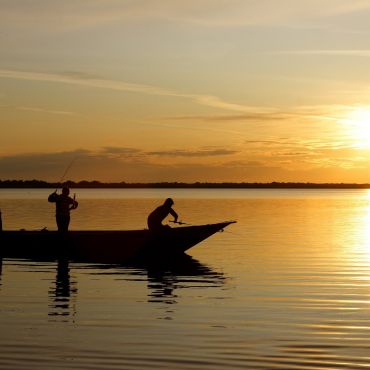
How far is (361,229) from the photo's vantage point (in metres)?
49.9

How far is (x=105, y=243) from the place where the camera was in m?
28.0

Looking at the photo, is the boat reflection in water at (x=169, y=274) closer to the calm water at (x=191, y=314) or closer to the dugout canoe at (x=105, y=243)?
the calm water at (x=191, y=314)

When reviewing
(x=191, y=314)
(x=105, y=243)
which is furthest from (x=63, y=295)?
(x=105, y=243)

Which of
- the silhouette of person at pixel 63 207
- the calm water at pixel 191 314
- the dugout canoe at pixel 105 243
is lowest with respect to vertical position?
the calm water at pixel 191 314

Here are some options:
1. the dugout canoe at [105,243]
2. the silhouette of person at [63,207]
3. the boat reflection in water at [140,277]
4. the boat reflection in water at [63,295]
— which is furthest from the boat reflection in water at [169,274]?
the silhouette of person at [63,207]

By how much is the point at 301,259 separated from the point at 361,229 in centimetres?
2195

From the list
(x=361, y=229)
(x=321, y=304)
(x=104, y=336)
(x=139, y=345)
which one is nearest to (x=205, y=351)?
(x=139, y=345)

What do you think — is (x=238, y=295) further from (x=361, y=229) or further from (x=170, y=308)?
(x=361, y=229)

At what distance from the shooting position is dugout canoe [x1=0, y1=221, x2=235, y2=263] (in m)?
27.8

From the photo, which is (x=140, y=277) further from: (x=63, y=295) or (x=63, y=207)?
(x=63, y=207)

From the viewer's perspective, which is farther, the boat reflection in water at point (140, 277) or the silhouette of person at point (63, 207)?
the silhouette of person at point (63, 207)

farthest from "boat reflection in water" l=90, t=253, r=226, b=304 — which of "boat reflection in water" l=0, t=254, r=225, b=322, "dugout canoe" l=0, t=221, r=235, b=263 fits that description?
"dugout canoe" l=0, t=221, r=235, b=263

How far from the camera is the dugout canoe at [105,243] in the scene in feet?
91.0

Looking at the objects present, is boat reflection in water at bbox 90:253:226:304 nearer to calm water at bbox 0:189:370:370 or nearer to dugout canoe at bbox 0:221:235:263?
calm water at bbox 0:189:370:370
